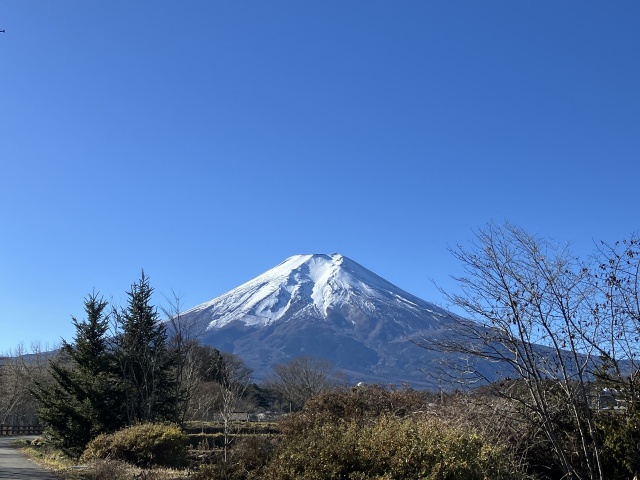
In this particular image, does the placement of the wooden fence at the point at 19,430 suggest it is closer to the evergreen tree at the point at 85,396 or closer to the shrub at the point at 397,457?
the evergreen tree at the point at 85,396

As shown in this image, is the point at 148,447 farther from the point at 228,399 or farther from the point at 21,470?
the point at 21,470

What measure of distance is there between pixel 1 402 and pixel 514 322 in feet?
214

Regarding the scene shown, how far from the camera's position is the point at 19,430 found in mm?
51469

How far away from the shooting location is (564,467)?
884cm

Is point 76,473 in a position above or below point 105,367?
below

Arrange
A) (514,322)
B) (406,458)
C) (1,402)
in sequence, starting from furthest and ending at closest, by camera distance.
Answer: (1,402), (514,322), (406,458)

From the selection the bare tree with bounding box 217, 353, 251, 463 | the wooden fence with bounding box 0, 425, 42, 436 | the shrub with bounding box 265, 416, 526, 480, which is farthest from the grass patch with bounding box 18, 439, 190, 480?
the wooden fence with bounding box 0, 425, 42, 436

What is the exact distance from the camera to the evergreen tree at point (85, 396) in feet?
80.8

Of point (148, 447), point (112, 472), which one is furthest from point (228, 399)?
point (112, 472)

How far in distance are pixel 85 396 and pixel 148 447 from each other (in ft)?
29.5

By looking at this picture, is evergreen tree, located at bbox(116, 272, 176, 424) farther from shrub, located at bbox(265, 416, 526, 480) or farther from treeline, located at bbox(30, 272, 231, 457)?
shrub, located at bbox(265, 416, 526, 480)

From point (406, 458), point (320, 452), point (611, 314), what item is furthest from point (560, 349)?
point (320, 452)

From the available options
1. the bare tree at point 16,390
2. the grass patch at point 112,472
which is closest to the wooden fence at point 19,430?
the bare tree at point 16,390

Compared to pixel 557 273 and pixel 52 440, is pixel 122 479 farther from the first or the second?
pixel 52 440
